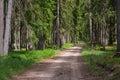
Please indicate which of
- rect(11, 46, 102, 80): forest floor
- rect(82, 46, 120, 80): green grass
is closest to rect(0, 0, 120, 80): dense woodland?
rect(82, 46, 120, 80): green grass

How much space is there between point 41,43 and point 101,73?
75.3 feet

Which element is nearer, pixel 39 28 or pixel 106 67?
pixel 106 67

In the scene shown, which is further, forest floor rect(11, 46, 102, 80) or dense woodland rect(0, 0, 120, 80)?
dense woodland rect(0, 0, 120, 80)

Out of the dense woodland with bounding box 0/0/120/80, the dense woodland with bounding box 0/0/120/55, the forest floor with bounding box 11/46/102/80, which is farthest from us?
the dense woodland with bounding box 0/0/120/55

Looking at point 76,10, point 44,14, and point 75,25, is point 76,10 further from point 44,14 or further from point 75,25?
point 44,14

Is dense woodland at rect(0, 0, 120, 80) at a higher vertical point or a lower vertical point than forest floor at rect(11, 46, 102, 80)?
higher

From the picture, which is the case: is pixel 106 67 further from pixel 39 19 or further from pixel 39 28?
pixel 39 19

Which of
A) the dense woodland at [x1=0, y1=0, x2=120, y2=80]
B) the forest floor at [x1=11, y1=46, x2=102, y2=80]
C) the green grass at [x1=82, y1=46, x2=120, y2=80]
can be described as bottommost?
the forest floor at [x1=11, y1=46, x2=102, y2=80]

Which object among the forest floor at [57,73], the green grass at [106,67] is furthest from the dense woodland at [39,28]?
the forest floor at [57,73]

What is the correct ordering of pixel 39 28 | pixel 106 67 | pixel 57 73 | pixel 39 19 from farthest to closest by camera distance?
pixel 39 19, pixel 39 28, pixel 106 67, pixel 57 73

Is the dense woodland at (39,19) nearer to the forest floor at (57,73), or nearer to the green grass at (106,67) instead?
the green grass at (106,67)

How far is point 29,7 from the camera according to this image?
2330 cm

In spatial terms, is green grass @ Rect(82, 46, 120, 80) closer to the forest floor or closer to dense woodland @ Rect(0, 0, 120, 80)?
dense woodland @ Rect(0, 0, 120, 80)

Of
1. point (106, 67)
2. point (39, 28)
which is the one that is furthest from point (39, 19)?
point (106, 67)
